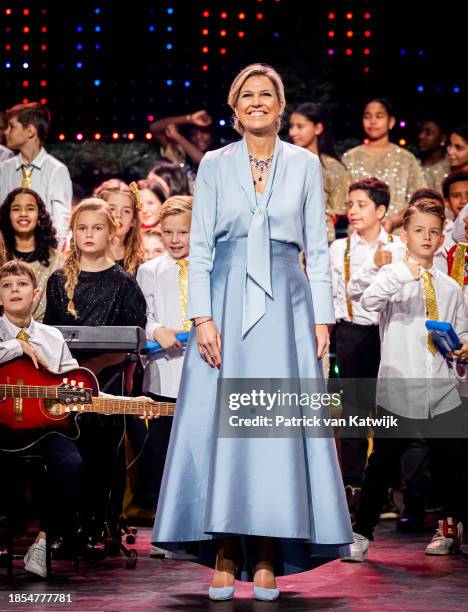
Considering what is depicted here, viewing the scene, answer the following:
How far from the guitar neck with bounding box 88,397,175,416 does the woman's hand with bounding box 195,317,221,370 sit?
0.70 meters

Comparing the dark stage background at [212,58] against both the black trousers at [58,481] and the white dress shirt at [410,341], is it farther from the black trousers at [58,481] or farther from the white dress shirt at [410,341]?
the black trousers at [58,481]

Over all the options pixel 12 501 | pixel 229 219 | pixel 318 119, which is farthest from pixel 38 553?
pixel 318 119

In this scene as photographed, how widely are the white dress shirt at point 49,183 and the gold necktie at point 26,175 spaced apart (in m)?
0.02

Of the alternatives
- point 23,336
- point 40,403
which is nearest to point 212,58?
point 23,336

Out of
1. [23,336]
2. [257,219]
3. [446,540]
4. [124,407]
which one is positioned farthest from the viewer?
[446,540]

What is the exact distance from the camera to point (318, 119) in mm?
8055

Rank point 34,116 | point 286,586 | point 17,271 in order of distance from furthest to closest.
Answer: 1. point 34,116
2. point 17,271
3. point 286,586

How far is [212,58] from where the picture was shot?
9.25 m

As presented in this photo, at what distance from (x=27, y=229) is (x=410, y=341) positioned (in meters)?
2.39

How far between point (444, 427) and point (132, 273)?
1.92 metres

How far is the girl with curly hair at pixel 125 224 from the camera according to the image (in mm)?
6152

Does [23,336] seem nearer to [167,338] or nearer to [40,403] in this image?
[40,403]

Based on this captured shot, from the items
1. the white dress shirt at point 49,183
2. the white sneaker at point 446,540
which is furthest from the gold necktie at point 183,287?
the white dress shirt at point 49,183

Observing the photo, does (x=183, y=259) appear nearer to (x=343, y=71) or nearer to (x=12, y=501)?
(x=12, y=501)
